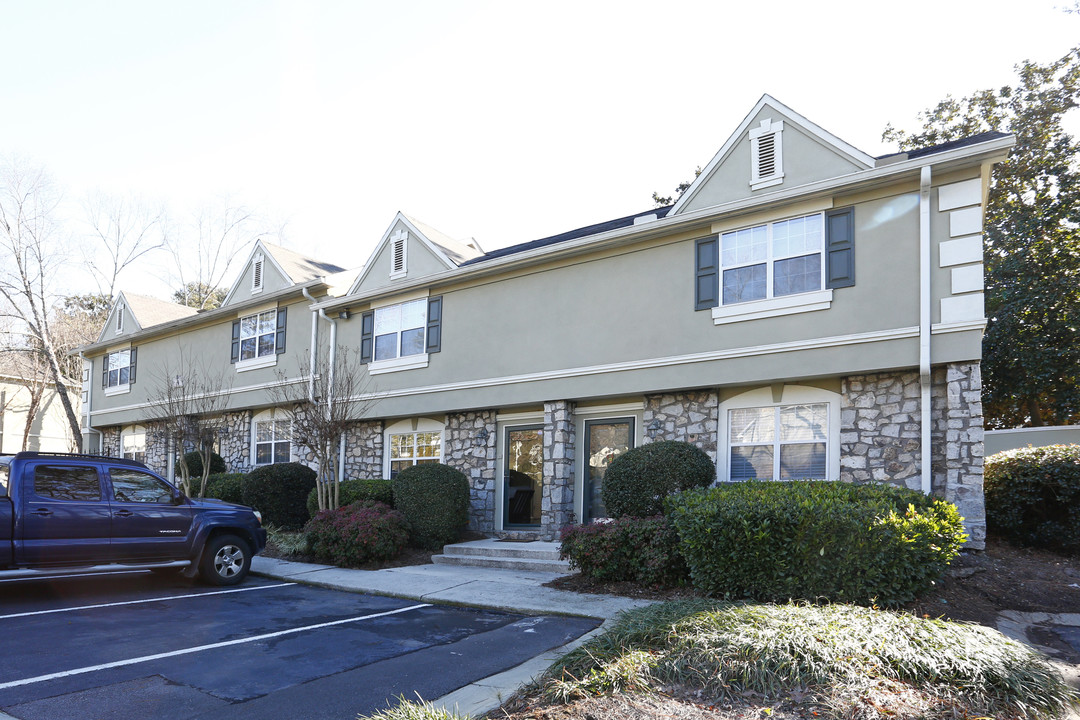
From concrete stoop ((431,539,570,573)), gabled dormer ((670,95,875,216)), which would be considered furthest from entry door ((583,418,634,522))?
gabled dormer ((670,95,875,216))

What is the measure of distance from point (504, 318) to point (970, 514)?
8339 millimetres

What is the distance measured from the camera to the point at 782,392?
10.7 metres

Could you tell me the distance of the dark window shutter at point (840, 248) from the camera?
9.99 m

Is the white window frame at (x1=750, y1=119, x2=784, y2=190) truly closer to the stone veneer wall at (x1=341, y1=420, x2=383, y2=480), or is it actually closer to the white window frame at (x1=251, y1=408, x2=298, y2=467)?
the stone veneer wall at (x1=341, y1=420, x2=383, y2=480)

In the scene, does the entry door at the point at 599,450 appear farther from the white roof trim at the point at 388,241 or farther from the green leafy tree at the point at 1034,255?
the green leafy tree at the point at 1034,255

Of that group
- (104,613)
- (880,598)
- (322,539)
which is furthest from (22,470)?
(880,598)

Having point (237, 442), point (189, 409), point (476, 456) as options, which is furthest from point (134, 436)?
point (476, 456)

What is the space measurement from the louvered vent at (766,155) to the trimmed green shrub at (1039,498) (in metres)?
5.54

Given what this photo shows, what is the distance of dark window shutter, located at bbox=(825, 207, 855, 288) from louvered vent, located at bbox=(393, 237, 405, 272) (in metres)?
9.20

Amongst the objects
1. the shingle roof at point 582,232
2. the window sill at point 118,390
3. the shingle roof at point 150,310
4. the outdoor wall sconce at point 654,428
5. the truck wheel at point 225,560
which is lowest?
the truck wheel at point 225,560

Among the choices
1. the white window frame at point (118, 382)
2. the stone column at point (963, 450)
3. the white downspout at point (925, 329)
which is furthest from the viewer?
the white window frame at point (118, 382)

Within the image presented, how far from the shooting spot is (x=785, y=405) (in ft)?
35.2

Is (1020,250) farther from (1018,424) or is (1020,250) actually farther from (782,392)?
(782,392)

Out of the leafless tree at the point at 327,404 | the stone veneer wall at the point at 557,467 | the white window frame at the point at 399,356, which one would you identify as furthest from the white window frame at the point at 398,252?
the stone veneer wall at the point at 557,467
